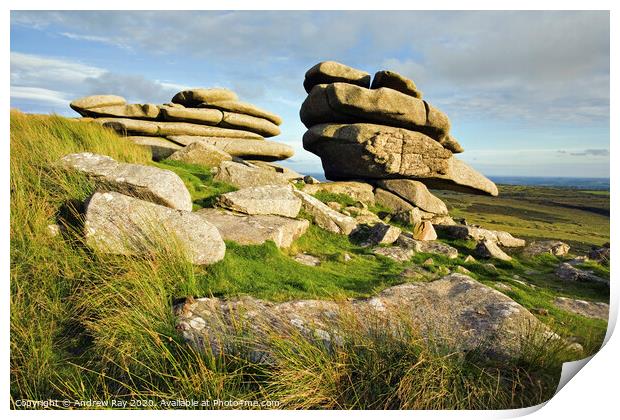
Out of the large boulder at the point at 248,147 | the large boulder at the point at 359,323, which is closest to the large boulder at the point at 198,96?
the large boulder at the point at 248,147

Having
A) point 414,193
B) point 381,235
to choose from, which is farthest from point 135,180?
point 414,193

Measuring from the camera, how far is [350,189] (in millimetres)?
14453

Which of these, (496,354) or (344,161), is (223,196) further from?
(344,161)

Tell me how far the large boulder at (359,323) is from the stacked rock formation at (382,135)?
9.29 m

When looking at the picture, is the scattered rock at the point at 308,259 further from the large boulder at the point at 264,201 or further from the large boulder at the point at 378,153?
the large boulder at the point at 378,153

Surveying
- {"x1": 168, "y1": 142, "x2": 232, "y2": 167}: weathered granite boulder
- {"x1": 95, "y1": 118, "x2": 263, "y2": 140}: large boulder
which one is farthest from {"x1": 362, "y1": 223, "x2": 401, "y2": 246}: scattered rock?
{"x1": 95, "y1": 118, "x2": 263, "y2": 140}: large boulder

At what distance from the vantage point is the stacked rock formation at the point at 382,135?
14805 mm

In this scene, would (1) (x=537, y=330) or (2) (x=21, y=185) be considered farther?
(2) (x=21, y=185)

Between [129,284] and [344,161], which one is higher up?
[344,161]

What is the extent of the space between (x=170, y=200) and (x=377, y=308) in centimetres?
408

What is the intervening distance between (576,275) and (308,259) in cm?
590

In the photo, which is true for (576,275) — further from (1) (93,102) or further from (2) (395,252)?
(1) (93,102)

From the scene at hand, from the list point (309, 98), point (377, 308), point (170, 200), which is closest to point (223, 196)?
point (170, 200)

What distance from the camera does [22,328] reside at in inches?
174
